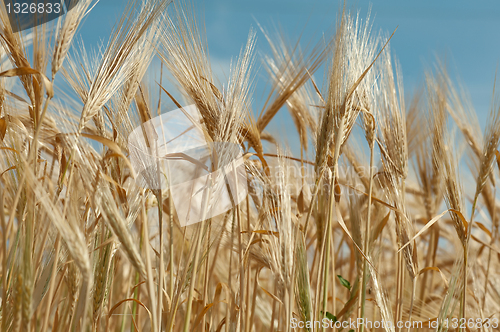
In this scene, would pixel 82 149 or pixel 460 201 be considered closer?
pixel 82 149

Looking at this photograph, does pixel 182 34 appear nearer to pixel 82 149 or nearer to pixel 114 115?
pixel 114 115

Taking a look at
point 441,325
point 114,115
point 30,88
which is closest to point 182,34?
point 114,115

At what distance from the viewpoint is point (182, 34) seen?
0.97m

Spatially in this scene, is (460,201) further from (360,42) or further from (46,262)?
(46,262)

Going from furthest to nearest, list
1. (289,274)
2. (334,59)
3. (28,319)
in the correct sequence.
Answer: (334,59) < (289,274) < (28,319)

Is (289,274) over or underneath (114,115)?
underneath

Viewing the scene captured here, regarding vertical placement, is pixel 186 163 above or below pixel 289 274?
above

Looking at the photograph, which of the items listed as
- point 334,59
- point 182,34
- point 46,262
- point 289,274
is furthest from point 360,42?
point 46,262

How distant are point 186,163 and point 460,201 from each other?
2.62 feet

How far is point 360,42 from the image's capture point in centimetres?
110

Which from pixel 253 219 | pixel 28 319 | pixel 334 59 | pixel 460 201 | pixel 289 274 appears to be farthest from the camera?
pixel 253 219

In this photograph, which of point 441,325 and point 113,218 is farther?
point 441,325

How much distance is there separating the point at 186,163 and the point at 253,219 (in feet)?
1.43

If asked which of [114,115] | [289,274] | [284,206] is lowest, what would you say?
[289,274]
